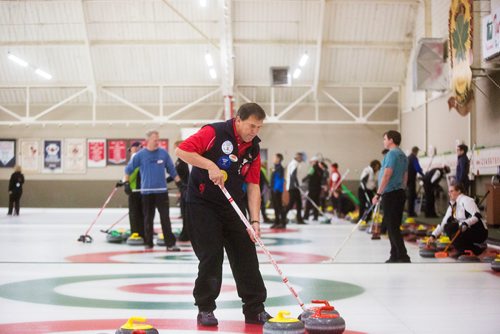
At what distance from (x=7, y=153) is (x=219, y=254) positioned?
26855 mm

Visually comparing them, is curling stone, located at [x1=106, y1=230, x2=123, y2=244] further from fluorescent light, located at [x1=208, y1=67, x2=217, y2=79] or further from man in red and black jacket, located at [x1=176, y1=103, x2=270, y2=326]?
fluorescent light, located at [x1=208, y1=67, x2=217, y2=79]

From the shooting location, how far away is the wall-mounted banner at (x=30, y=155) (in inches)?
Answer: 1196

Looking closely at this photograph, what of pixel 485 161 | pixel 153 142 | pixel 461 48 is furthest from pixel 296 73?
pixel 153 142

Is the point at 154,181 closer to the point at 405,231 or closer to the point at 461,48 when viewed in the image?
the point at 405,231

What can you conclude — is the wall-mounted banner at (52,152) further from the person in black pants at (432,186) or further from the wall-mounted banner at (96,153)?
the person in black pants at (432,186)

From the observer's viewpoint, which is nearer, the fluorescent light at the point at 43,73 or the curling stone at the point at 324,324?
the curling stone at the point at 324,324

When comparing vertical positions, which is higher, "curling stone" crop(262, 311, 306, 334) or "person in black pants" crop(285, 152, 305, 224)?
"person in black pants" crop(285, 152, 305, 224)

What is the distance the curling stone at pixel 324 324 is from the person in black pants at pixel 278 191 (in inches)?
504

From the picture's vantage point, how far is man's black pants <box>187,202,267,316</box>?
204 inches

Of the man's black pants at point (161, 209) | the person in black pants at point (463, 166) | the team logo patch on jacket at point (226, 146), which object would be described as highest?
the team logo patch on jacket at point (226, 146)

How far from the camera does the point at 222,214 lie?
207 inches

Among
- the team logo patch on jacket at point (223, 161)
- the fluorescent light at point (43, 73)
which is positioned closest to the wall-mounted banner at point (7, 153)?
the fluorescent light at point (43, 73)

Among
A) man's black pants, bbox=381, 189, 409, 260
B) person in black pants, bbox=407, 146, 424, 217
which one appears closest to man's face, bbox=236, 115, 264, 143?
man's black pants, bbox=381, 189, 409, 260

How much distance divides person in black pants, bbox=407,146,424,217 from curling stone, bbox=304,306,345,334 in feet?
49.9
